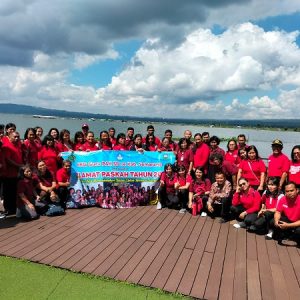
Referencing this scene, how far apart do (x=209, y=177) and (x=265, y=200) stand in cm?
171

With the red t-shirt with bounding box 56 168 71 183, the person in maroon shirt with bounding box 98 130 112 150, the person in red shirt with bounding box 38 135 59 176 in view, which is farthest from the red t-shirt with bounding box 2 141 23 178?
the person in maroon shirt with bounding box 98 130 112 150

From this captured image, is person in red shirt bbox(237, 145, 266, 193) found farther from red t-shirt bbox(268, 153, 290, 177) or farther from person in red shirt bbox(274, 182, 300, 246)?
person in red shirt bbox(274, 182, 300, 246)

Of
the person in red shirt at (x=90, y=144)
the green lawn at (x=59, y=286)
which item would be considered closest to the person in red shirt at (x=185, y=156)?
the person in red shirt at (x=90, y=144)

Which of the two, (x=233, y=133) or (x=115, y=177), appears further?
(x=233, y=133)

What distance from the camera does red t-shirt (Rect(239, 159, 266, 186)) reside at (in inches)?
296

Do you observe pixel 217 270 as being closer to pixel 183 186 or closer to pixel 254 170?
pixel 254 170

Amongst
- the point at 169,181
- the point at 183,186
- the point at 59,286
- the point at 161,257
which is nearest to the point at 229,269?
the point at 161,257

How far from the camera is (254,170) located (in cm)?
753

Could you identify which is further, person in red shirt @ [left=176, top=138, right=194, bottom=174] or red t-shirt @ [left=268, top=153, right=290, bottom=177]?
person in red shirt @ [left=176, top=138, right=194, bottom=174]

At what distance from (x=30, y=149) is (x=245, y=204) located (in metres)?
4.90

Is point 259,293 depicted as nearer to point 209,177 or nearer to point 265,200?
point 265,200

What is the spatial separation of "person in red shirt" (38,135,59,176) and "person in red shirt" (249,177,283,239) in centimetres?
456

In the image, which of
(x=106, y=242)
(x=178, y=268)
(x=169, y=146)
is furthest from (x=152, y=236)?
(x=169, y=146)

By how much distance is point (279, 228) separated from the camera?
6.23 meters
